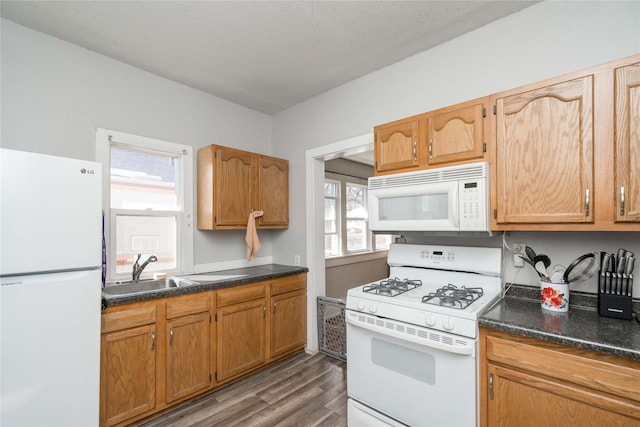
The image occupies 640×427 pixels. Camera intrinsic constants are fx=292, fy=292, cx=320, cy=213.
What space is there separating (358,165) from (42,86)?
4.17 meters

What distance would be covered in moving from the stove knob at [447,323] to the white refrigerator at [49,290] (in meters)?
1.97

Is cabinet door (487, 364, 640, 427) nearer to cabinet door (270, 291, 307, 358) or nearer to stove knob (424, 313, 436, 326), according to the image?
stove knob (424, 313, 436, 326)

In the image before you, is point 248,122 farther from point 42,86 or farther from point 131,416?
point 131,416

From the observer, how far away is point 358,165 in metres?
5.29

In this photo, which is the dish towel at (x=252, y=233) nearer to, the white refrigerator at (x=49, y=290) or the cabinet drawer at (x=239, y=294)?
the cabinet drawer at (x=239, y=294)

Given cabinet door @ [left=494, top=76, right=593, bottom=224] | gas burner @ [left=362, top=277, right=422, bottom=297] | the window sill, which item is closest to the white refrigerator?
gas burner @ [left=362, top=277, right=422, bottom=297]

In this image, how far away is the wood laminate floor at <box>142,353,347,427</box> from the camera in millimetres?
2041

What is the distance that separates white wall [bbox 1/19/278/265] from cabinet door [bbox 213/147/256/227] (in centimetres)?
36

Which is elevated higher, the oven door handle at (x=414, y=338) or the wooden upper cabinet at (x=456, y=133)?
the wooden upper cabinet at (x=456, y=133)

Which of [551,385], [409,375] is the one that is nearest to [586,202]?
[551,385]

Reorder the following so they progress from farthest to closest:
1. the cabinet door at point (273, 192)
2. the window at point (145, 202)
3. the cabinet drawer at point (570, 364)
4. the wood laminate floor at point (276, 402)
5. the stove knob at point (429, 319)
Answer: the cabinet door at point (273, 192) → the window at point (145, 202) → the wood laminate floor at point (276, 402) → the stove knob at point (429, 319) → the cabinet drawer at point (570, 364)

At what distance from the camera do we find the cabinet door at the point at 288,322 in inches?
111

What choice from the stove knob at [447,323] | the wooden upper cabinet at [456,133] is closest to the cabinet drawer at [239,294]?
the stove knob at [447,323]

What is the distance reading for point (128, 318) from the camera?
6.40 ft
